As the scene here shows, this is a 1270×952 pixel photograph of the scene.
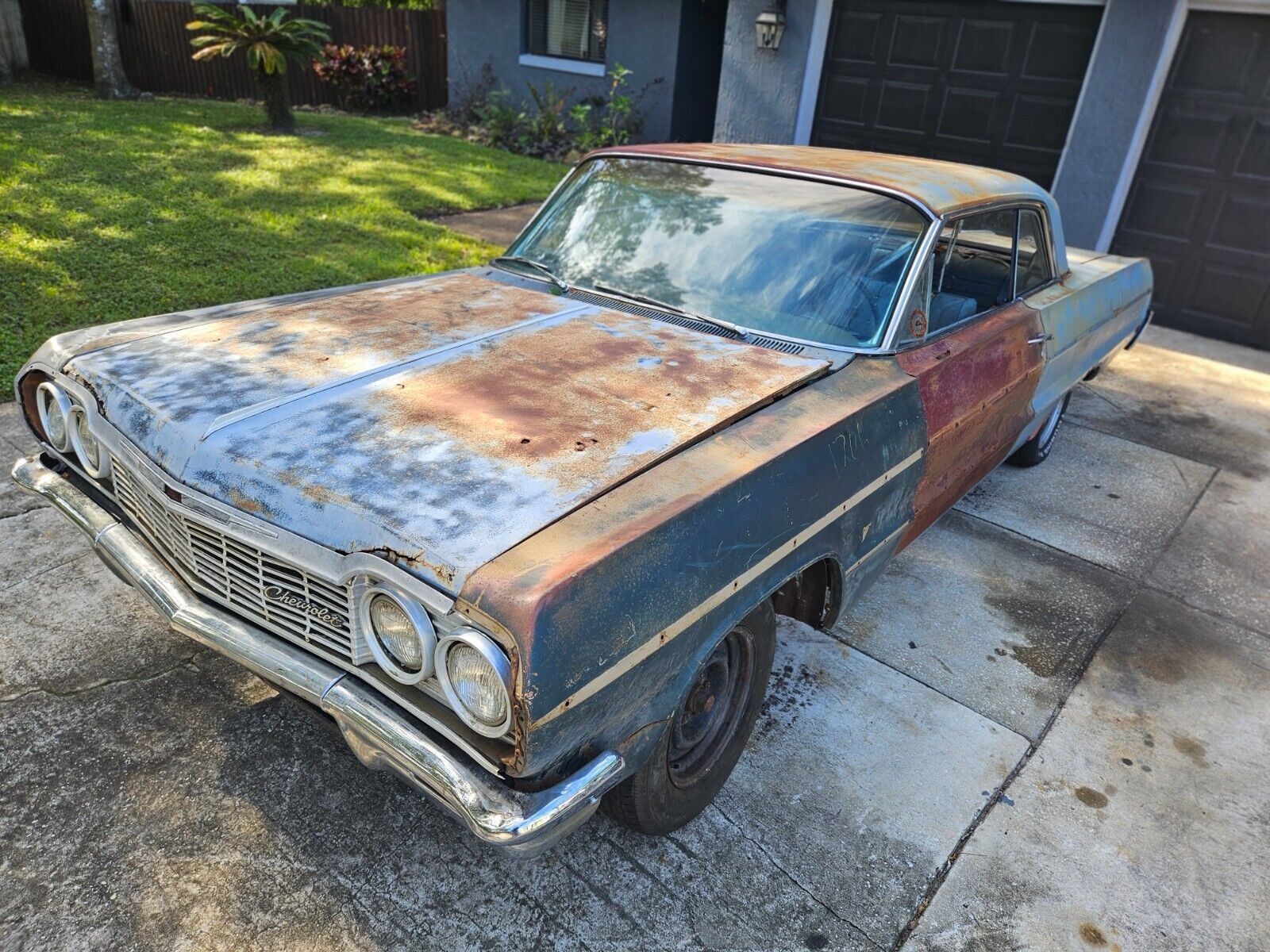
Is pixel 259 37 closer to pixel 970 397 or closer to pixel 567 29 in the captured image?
pixel 567 29

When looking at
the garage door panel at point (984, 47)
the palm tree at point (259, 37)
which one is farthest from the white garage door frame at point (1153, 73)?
the palm tree at point (259, 37)

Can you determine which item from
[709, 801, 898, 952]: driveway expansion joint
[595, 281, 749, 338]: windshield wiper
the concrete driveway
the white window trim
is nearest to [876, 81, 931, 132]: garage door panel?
the white window trim

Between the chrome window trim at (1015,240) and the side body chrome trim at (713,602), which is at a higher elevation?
the chrome window trim at (1015,240)

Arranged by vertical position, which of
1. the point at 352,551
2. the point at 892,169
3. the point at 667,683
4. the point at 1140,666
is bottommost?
the point at 1140,666

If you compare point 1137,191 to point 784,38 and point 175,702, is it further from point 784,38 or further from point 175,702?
point 175,702

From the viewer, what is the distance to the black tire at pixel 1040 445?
4.83 meters

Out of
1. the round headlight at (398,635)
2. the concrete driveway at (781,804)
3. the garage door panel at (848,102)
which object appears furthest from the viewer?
the garage door panel at (848,102)

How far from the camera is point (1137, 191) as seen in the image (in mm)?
7801

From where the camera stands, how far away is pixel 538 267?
11.7 feet

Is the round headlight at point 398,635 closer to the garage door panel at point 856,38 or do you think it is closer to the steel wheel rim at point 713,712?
the steel wheel rim at point 713,712

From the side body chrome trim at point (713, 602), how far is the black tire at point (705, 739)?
211 millimetres

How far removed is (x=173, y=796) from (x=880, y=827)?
80.6 inches

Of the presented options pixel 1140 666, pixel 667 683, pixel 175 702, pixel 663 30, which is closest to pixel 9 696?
pixel 175 702

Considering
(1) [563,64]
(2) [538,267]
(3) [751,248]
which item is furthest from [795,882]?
(1) [563,64]
